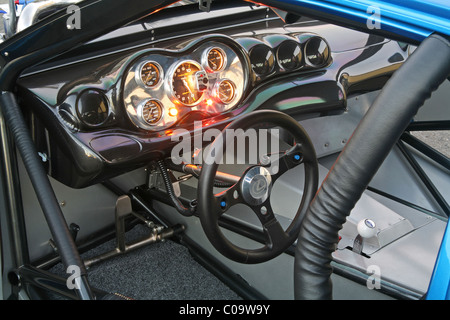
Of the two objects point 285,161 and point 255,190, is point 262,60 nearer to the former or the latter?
point 285,161

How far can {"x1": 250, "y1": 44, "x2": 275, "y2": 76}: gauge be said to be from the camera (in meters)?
1.82

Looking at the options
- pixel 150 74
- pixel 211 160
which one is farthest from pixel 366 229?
pixel 150 74

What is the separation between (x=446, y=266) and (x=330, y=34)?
1.57 meters

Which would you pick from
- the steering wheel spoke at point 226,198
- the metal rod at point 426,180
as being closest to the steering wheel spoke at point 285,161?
the steering wheel spoke at point 226,198

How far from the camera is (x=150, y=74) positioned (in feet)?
5.18

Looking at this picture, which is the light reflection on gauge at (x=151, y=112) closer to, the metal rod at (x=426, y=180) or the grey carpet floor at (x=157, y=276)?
the grey carpet floor at (x=157, y=276)

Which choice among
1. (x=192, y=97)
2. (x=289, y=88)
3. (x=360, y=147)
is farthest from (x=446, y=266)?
(x=289, y=88)

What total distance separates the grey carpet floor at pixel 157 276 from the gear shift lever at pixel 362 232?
627 millimetres

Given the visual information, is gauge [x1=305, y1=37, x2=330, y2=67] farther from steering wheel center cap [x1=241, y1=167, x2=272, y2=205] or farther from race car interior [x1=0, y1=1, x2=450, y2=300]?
steering wheel center cap [x1=241, y1=167, x2=272, y2=205]

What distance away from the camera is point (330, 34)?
2094mm

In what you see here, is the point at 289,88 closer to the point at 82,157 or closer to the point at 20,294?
the point at 82,157

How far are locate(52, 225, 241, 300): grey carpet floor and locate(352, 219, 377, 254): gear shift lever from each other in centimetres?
63

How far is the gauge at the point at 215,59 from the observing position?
5.51 feet

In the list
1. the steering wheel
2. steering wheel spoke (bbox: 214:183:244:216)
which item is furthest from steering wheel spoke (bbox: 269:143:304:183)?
steering wheel spoke (bbox: 214:183:244:216)
